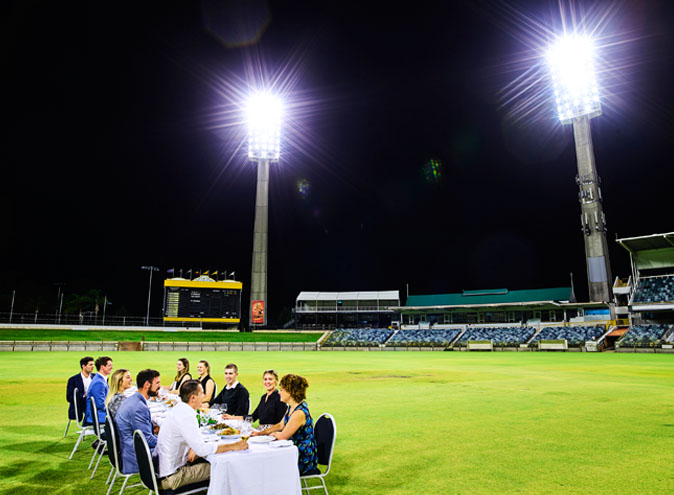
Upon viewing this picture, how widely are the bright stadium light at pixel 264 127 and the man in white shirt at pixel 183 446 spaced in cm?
7093

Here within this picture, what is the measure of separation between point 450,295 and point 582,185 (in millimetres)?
29345

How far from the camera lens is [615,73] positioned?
5984 centimetres

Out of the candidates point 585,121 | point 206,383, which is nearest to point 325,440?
point 206,383

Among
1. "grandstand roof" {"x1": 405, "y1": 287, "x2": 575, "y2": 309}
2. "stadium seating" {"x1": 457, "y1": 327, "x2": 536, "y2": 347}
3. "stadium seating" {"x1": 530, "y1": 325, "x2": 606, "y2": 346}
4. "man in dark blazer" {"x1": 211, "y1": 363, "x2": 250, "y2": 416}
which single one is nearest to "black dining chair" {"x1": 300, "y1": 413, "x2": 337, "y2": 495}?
"man in dark blazer" {"x1": 211, "y1": 363, "x2": 250, "y2": 416}

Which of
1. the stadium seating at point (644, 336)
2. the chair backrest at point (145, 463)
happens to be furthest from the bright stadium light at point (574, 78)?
the chair backrest at point (145, 463)

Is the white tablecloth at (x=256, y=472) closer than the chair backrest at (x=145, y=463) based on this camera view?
Yes

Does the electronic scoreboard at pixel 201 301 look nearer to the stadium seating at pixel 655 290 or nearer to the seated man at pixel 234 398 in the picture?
the stadium seating at pixel 655 290

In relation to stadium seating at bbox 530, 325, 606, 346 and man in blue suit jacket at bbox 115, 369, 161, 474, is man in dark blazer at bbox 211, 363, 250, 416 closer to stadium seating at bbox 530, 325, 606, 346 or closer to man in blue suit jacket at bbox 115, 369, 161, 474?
man in blue suit jacket at bbox 115, 369, 161, 474

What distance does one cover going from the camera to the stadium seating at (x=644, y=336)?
142 ft

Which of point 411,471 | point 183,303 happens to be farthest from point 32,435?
point 183,303

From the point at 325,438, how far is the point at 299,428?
1.27 ft

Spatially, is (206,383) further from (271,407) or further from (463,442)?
(463,442)

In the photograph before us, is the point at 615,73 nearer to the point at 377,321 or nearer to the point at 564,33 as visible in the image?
the point at 564,33

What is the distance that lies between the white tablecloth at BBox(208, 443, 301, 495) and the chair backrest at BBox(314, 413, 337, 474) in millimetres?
738
